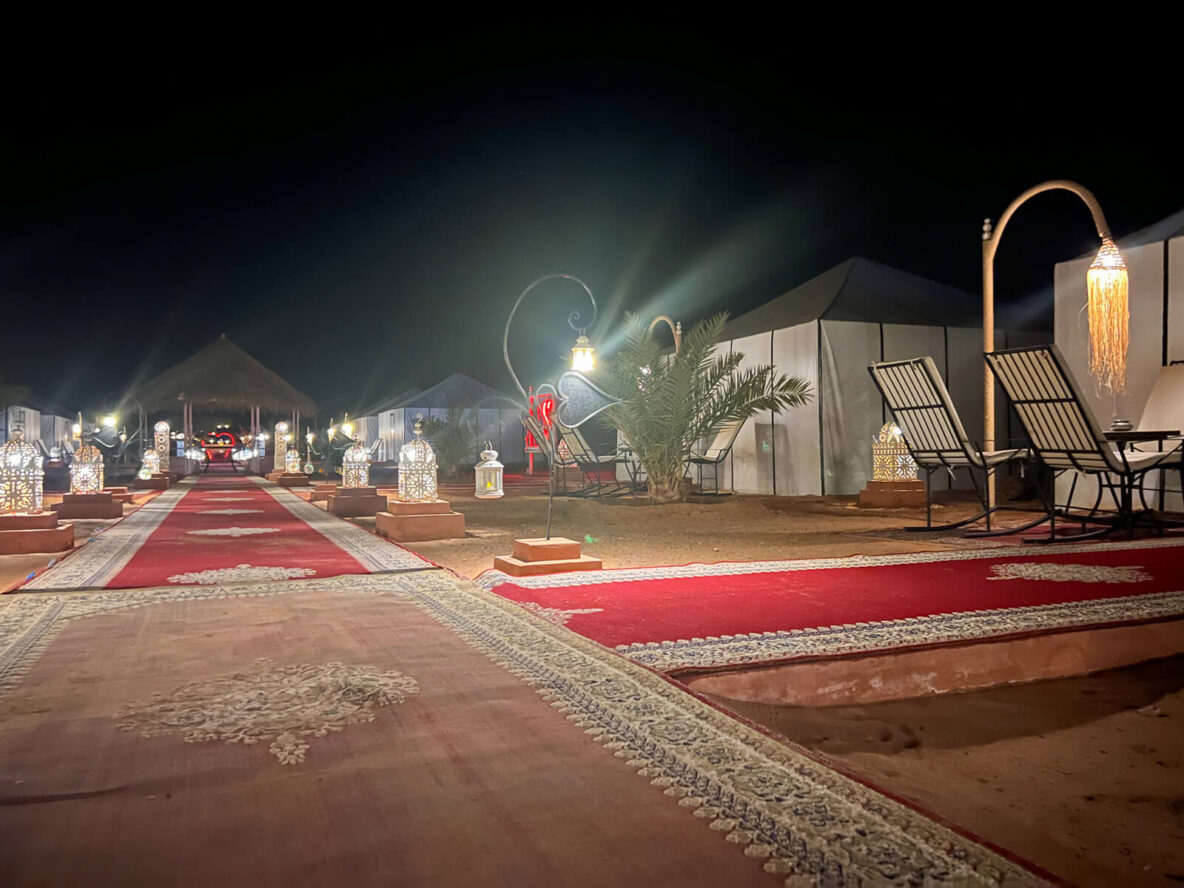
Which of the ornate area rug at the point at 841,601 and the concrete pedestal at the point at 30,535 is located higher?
the concrete pedestal at the point at 30,535

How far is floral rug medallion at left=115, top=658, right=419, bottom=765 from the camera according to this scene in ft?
6.73

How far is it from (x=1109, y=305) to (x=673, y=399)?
5.39m

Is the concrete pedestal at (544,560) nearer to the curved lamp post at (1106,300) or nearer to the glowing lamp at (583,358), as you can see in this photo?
the curved lamp post at (1106,300)

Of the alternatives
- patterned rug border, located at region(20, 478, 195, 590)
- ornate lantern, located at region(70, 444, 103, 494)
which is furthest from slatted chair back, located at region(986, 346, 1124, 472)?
ornate lantern, located at region(70, 444, 103, 494)

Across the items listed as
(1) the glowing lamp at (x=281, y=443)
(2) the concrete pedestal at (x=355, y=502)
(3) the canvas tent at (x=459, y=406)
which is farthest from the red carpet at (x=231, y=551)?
(3) the canvas tent at (x=459, y=406)

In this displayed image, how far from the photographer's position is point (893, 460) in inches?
416

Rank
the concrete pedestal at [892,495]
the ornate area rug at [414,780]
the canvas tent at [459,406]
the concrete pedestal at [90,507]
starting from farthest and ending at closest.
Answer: the canvas tent at [459,406] < the concrete pedestal at [892,495] < the concrete pedestal at [90,507] < the ornate area rug at [414,780]

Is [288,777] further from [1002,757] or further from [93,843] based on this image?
[1002,757]

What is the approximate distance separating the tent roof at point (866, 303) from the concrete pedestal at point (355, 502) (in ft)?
22.6

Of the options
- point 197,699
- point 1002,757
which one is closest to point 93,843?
point 197,699

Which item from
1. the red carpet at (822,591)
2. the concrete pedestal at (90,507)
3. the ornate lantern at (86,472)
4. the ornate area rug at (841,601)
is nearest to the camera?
the ornate area rug at (841,601)

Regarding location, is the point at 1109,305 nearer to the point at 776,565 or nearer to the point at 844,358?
the point at 776,565

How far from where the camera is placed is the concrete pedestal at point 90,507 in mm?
9586

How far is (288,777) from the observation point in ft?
5.82
